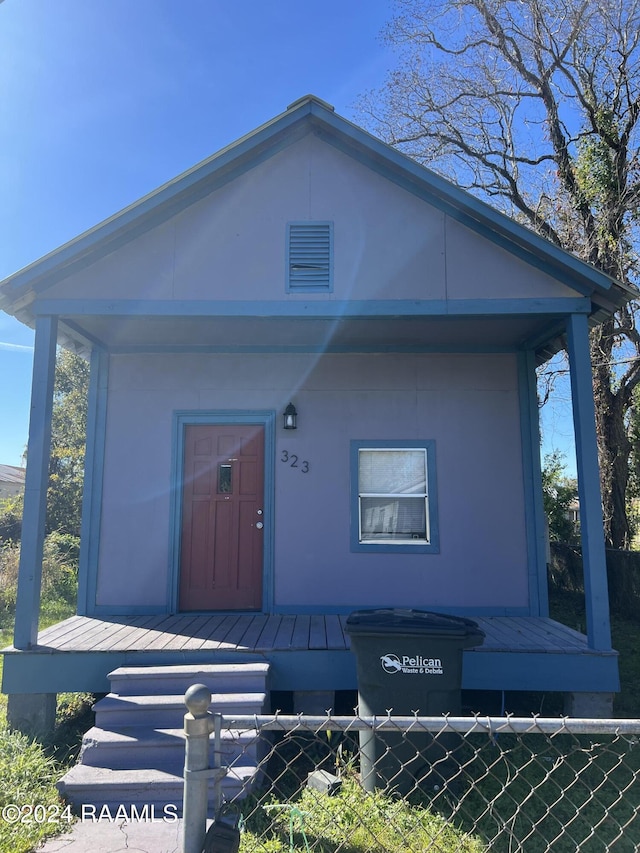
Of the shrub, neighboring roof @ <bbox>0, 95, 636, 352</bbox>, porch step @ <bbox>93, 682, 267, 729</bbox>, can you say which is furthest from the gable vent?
the shrub

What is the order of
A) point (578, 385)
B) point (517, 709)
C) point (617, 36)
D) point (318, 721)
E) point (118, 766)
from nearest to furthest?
1. point (318, 721)
2. point (118, 766)
3. point (578, 385)
4. point (517, 709)
5. point (617, 36)

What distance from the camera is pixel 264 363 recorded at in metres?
6.34

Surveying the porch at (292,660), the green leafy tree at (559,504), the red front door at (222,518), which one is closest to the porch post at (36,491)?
the porch at (292,660)

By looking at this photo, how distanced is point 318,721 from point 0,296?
188 inches

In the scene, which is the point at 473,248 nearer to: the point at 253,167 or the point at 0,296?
the point at 253,167

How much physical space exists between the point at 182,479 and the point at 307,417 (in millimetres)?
1624

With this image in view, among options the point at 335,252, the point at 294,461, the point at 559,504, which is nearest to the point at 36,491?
the point at 294,461

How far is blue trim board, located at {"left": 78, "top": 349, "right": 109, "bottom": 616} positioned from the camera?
5.97 m

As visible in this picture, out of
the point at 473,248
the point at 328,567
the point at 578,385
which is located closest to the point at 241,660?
the point at 328,567

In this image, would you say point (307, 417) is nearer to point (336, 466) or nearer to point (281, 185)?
point (336, 466)

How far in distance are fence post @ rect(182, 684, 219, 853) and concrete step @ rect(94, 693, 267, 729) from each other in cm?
239

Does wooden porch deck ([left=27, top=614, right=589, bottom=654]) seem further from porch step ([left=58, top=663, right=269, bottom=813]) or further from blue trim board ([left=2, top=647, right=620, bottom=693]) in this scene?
porch step ([left=58, top=663, right=269, bottom=813])

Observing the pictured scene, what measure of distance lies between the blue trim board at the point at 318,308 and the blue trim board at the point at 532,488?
1.50 metres

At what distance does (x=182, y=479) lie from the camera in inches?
244
